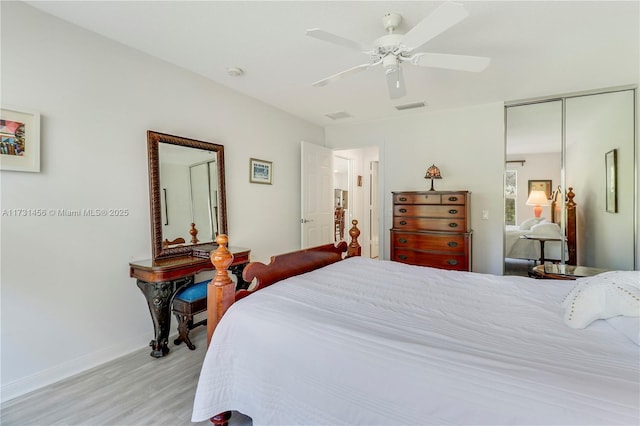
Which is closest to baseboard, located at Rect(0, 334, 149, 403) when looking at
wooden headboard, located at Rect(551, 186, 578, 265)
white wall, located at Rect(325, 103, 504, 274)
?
white wall, located at Rect(325, 103, 504, 274)

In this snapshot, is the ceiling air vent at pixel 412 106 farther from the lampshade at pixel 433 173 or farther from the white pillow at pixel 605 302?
the white pillow at pixel 605 302

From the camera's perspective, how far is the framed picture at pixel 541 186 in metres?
3.72

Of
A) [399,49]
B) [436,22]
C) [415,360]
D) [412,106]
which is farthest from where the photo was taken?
[412,106]

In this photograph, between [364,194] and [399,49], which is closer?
[399,49]

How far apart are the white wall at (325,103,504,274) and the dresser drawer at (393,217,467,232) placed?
0.57m

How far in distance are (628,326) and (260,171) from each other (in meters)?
3.51

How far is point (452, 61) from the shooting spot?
6.42 feet

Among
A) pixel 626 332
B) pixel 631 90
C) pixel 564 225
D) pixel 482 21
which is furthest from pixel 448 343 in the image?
pixel 631 90

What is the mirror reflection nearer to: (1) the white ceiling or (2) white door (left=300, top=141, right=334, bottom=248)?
(1) the white ceiling

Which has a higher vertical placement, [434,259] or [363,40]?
[363,40]

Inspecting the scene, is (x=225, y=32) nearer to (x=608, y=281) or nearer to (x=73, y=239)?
(x=73, y=239)

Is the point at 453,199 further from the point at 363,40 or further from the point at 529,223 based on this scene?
the point at 363,40

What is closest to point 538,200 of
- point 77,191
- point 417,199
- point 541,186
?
point 541,186

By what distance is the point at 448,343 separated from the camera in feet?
3.77
